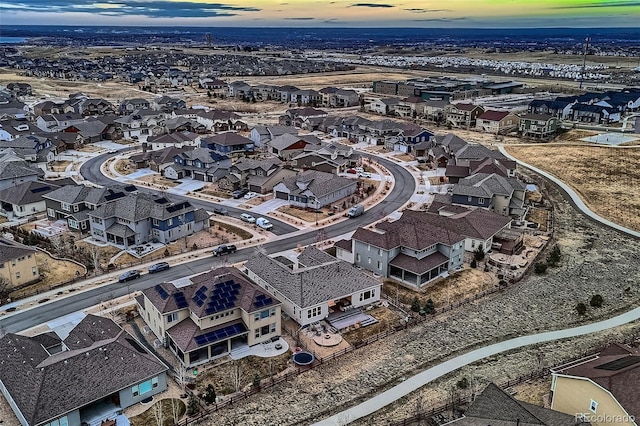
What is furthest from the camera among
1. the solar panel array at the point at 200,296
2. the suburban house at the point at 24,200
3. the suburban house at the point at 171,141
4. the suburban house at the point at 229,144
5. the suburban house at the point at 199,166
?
the suburban house at the point at 171,141

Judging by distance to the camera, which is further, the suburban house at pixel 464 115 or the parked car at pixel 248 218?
the suburban house at pixel 464 115

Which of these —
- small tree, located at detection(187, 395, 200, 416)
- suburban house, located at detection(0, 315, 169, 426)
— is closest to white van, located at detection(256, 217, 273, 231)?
suburban house, located at detection(0, 315, 169, 426)

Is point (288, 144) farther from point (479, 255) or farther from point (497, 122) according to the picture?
point (497, 122)

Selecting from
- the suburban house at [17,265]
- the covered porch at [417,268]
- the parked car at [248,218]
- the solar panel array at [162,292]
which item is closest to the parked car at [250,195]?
the parked car at [248,218]

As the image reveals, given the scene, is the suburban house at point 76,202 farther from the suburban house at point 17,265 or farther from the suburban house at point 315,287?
the suburban house at point 315,287

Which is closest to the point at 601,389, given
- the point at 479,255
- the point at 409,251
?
the point at 409,251

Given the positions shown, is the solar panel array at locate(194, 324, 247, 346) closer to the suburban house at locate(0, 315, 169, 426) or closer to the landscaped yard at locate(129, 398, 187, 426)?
the suburban house at locate(0, 315, 169, 426)

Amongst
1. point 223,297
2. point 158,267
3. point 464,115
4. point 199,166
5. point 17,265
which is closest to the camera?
point 223,297
